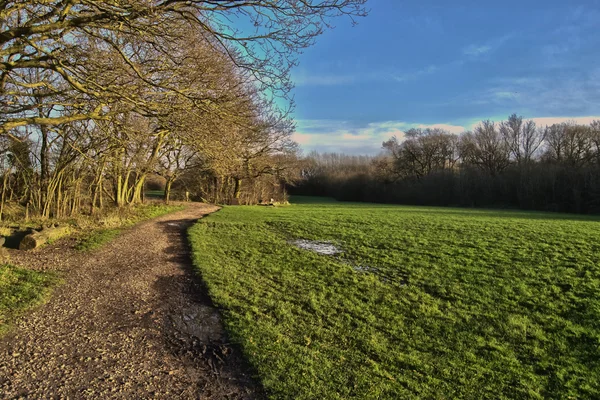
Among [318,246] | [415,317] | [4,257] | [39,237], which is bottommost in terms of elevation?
[415,317]

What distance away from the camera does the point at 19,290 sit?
6250mm

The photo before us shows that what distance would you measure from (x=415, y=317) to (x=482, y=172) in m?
48.0

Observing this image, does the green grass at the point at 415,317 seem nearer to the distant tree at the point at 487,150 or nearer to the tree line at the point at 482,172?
the tree line at the point at 482,172

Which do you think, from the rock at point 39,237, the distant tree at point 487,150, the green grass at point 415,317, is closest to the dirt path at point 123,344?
the green grass at point 415,317

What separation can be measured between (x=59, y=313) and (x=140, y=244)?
545 centimetres

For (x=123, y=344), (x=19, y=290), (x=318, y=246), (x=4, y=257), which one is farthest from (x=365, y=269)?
(x=4, y=257)

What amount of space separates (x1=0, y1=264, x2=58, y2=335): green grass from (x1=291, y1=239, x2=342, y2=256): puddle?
6571mm

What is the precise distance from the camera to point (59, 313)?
18.3 ft

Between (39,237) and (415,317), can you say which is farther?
(39,237)

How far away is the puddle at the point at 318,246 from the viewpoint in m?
11.2

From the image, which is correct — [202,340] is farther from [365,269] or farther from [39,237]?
[39,237]

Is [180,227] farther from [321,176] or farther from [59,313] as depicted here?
[321,176]

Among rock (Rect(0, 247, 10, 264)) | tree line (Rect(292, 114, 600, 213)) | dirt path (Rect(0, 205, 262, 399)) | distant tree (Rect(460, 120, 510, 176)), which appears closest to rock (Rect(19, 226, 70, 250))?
rock (Rect(0, 247, 10, 264))

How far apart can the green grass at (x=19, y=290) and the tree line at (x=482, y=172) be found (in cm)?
4170
